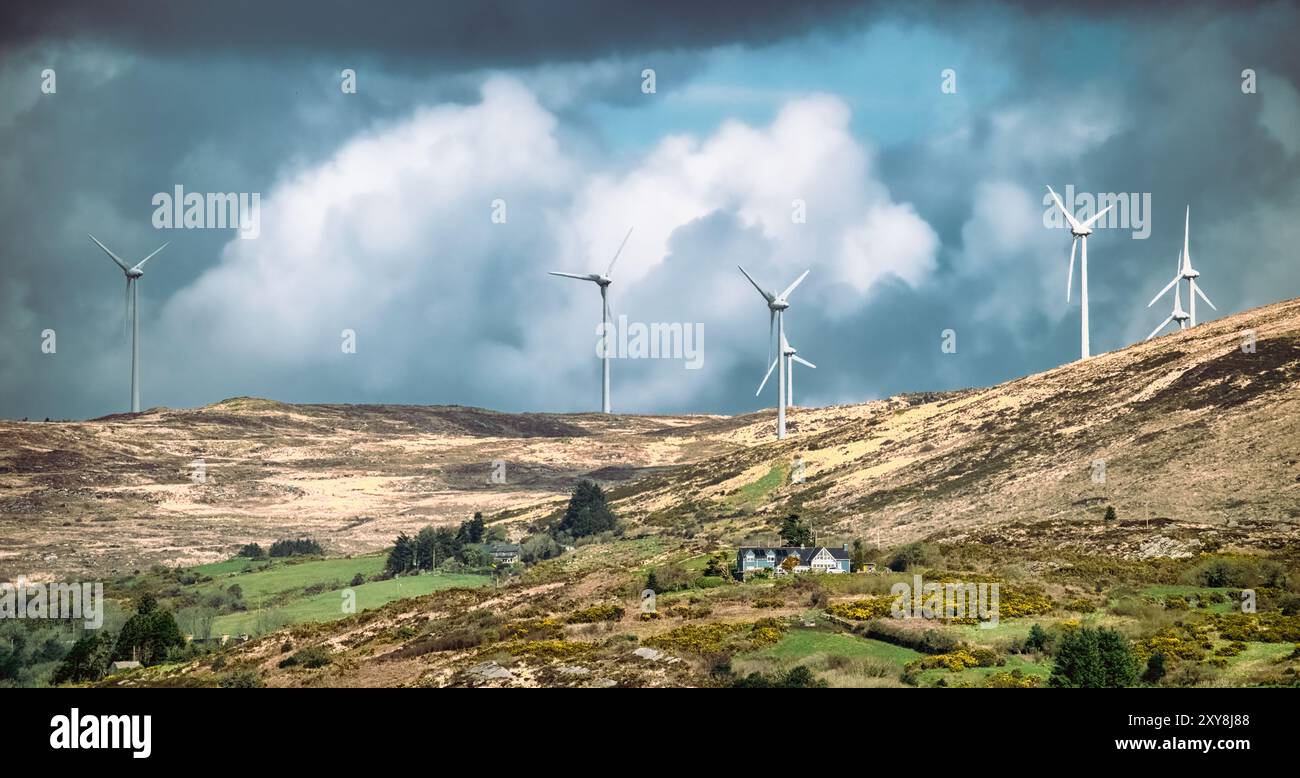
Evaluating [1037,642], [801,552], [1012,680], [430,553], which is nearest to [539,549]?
[430,553]

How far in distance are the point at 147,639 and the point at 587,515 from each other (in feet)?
233

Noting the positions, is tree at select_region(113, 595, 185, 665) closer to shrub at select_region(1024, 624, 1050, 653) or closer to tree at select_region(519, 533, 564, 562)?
tree at select_region(519, 533, 564, 562)

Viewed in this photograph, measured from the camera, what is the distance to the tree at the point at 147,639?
10350cm

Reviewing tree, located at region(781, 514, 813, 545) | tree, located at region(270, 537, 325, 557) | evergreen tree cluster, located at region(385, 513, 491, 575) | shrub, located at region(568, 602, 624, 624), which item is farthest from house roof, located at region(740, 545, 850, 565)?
tree, located at region(270, 537, 325, 557)

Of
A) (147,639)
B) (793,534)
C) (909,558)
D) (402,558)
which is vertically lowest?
(147,639)

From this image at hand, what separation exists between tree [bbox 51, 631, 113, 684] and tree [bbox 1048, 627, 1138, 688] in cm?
6058

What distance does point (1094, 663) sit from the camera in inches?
2805

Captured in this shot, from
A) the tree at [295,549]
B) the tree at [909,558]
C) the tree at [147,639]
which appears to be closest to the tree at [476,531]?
the tree at [295,549]

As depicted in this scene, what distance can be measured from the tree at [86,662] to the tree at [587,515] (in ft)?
233

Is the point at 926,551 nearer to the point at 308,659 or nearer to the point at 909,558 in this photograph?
the point at 909,558

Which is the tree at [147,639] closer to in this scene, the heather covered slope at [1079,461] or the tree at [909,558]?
the tree at [909,558]
